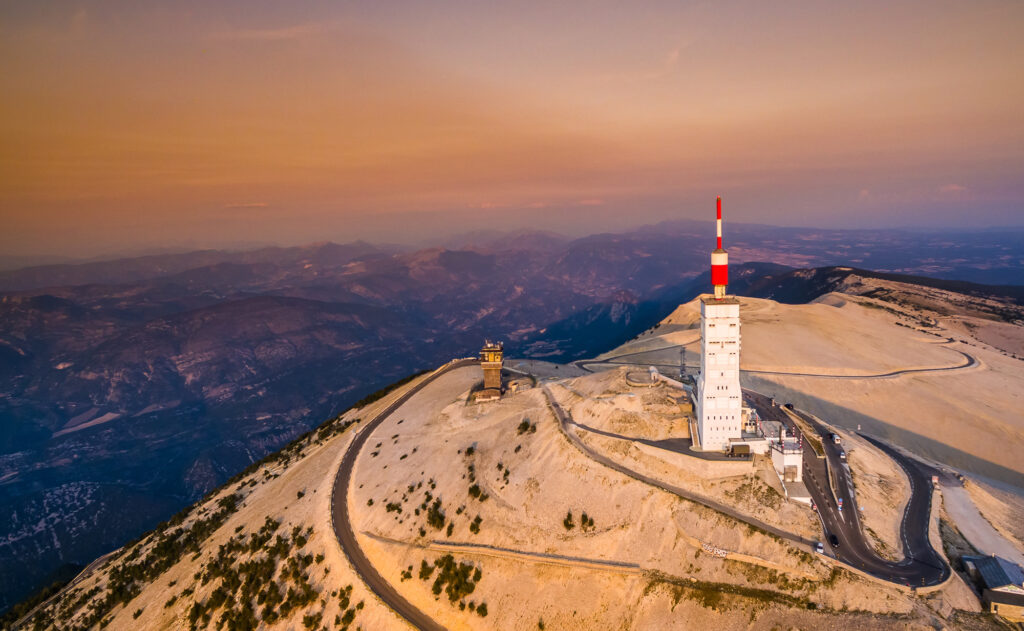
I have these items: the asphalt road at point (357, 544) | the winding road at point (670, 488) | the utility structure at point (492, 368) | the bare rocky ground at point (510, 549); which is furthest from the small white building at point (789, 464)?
the utility structure at point (492, 368)

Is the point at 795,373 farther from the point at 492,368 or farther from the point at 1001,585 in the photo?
the point at 1001,585

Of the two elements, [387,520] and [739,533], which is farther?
[387,520]

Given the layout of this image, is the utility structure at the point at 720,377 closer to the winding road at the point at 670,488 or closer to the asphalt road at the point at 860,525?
the winding road at the point at 670,488

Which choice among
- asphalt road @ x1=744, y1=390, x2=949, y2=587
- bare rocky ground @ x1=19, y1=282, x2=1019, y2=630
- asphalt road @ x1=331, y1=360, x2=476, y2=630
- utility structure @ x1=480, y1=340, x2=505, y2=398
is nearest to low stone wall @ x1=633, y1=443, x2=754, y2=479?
bare rocky ground @ x1=19, y1=282, x2=1019, y2=630

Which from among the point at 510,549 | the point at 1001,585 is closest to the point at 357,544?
the point at 510,549

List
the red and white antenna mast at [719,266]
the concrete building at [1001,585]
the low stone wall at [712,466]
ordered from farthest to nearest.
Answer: the red and white antenna mast at [719,266]
the low stone wall at [712,466]
the concrete building at [1001,585]

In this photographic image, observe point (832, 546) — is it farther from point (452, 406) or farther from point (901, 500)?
point (452, 406)

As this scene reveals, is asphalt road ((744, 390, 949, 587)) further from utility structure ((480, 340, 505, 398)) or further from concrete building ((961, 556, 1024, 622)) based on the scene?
utility structure ((480, 340, 505, 398))

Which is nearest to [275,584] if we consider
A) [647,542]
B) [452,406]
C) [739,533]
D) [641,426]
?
[452,406]
